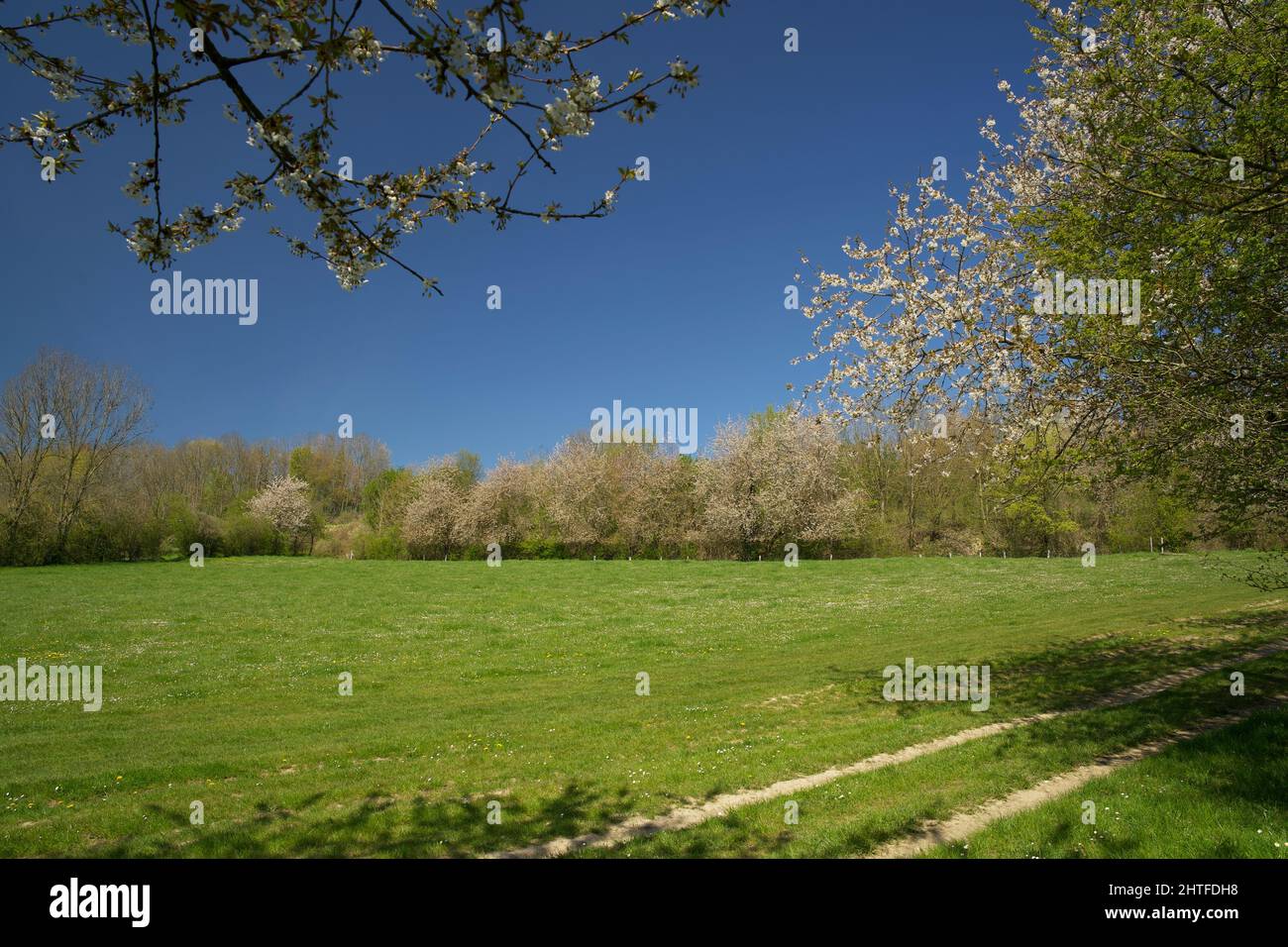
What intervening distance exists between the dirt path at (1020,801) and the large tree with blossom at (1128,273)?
343 centimetres

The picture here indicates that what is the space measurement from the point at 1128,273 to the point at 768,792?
281 inches

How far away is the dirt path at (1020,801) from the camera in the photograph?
532 cm

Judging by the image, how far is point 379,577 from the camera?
35.8m

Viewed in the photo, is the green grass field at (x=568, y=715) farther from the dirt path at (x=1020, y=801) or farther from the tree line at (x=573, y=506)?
the tree line at (x=573, y=506)

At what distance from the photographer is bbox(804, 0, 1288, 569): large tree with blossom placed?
246 inches

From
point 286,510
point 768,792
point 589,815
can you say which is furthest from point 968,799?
point 286,510

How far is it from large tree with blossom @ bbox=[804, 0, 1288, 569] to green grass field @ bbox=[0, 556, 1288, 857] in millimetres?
3669

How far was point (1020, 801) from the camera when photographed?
610cm

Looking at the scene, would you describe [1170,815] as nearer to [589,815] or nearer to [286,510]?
[589,815]

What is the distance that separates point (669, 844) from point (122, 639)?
19317 mm

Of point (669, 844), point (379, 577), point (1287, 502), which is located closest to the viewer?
point (669, 844)
